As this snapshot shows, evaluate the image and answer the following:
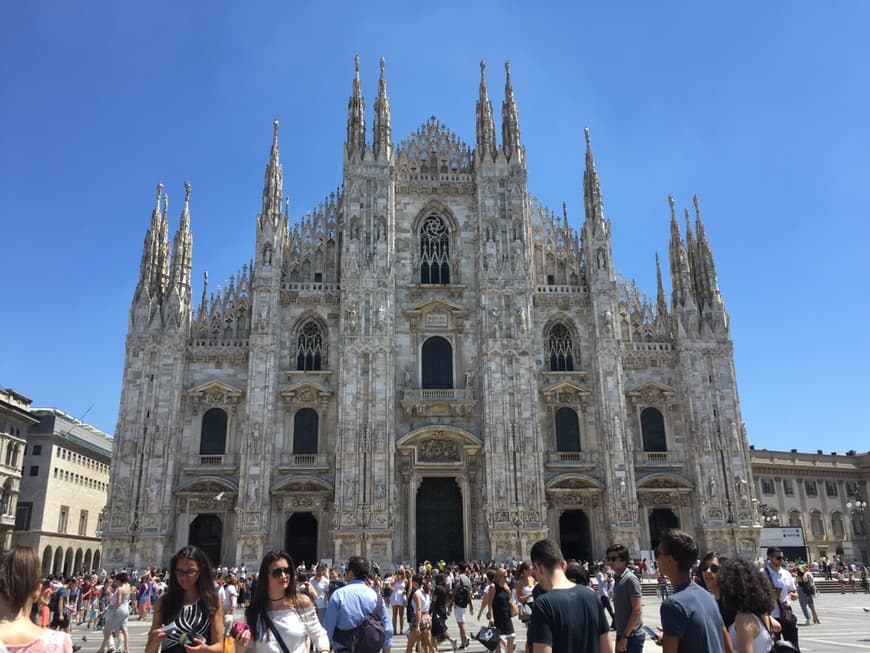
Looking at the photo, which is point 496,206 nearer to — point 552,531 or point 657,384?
point 657,384

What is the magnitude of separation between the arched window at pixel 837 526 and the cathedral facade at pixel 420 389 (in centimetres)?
2783

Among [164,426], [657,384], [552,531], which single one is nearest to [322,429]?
[164,426]

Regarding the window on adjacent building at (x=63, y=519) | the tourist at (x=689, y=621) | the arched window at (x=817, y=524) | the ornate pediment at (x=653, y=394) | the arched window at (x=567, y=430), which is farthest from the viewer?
the arched window at (x=817, y=524)

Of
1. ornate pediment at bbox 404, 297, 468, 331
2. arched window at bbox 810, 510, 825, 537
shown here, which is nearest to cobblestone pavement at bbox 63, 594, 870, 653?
ornate pediment at bbox 404, 297, 468, 331

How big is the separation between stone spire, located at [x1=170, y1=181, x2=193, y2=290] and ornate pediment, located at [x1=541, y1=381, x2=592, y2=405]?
1798 centimetres

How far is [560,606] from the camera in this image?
482cm

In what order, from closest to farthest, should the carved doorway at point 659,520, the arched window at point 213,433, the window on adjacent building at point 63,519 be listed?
the arched window at point 213,433 → the carved doorway at point 659,520 → the window on adjacent building at point 63,519

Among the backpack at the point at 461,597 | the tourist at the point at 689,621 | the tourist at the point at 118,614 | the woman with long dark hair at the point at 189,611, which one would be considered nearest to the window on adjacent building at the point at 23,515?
the tourist at the point at 118,614

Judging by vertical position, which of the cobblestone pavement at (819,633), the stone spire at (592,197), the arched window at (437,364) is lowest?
the cobblestone pavement at (819,633)

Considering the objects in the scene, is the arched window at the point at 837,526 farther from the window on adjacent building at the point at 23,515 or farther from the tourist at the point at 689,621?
the tourist at the point at 689,621

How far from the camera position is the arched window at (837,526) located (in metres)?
56.7

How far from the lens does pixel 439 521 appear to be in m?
34.5

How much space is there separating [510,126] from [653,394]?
15.6m

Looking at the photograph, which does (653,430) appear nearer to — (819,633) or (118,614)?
(819,633)
